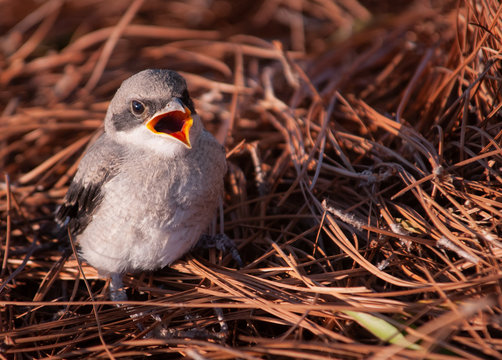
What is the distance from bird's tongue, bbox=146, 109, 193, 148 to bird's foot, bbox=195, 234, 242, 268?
0.85 m

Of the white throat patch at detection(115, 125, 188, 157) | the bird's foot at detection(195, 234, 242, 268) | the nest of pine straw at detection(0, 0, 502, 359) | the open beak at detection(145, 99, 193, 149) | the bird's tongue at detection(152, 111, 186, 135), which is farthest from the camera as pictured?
the bird's foot at detection(195, 234, 242, 268)

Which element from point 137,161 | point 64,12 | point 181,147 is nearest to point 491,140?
point 181,147

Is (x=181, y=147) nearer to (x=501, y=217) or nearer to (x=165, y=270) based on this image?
(x=165, y=270)

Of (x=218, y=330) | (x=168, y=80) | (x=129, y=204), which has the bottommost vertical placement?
(x=218, y=330)

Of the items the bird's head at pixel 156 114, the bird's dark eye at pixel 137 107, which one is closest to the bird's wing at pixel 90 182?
the bird's head at pixel 156 114

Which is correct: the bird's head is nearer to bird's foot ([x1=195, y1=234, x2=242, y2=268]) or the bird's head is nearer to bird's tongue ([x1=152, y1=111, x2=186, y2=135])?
bird's tongue ([x1=152, y1=111, x2=186, y2=135])

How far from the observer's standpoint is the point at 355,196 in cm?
303

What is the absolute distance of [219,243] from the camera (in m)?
3.04

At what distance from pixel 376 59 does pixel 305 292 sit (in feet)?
9.44

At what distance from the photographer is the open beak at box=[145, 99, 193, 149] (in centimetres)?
246

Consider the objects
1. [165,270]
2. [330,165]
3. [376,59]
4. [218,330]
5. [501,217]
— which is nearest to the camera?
[501,217]

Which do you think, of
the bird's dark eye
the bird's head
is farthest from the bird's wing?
the bird's dark eye

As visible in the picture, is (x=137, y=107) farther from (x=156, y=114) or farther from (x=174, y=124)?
(x=174, y=124)

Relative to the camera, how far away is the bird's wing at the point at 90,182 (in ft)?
8.86
